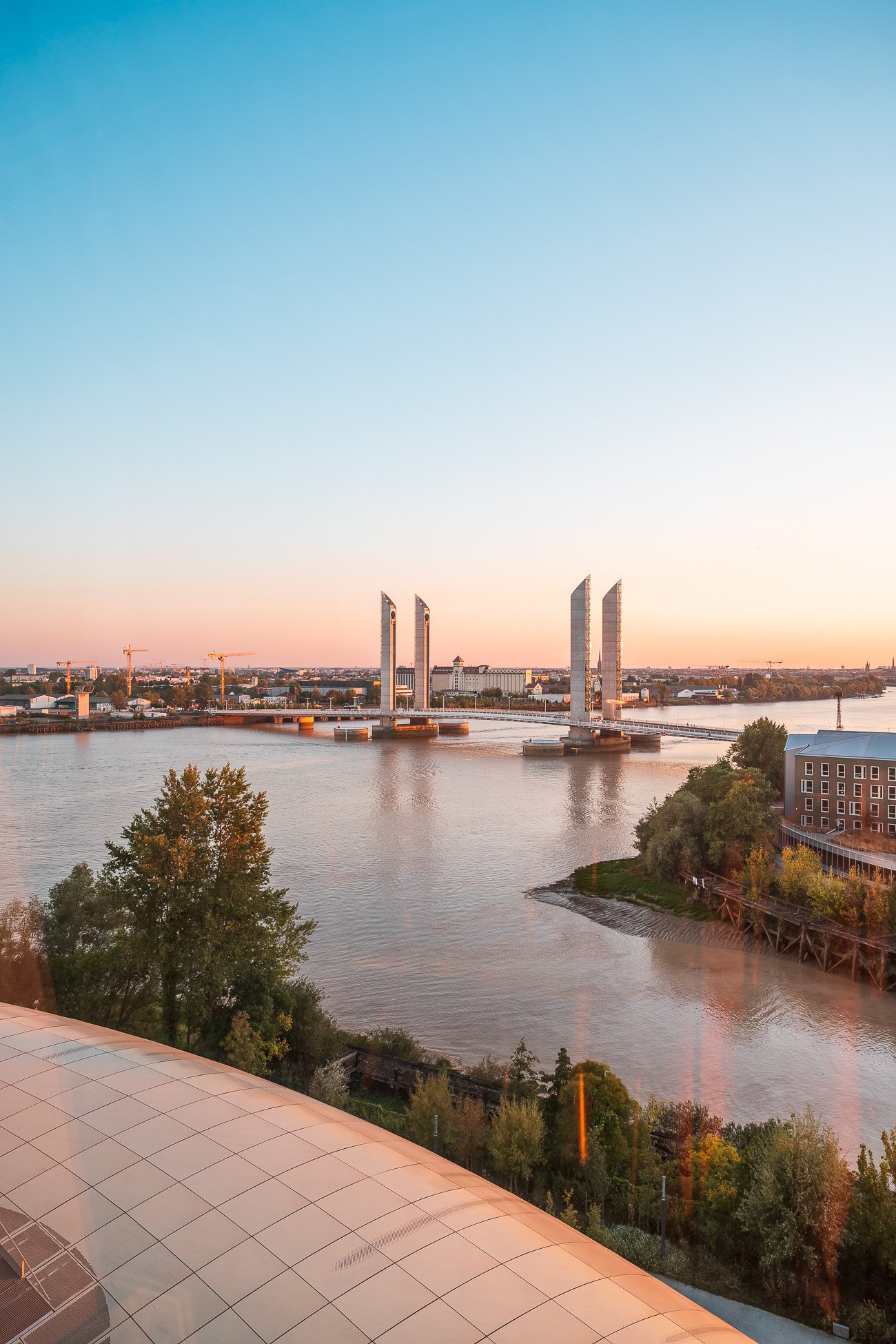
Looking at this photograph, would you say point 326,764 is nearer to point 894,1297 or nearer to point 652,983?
point 652,983

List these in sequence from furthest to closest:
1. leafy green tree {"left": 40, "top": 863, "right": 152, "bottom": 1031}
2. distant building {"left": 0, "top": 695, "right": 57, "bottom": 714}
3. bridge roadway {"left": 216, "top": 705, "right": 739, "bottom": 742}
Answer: distant building {"left": 0, "top": 695, "right": 57, "bottom": 714}
bridge roadway {"left": 216, "top": 705, "right": 739, "bottom": 742}
leafy green tree {"left": 40, "top": 863, "right": 152, "bottom": 1031}

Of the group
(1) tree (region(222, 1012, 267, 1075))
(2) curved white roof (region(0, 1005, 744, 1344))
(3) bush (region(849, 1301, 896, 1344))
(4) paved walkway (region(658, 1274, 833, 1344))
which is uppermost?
(2) curved white roof (region(0, 1005, 744, 1344))

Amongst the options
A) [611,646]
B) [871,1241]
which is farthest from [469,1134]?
[611,646]

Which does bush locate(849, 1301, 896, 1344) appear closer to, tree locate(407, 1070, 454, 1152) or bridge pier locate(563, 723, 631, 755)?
tree locate(407, 1070, 454, 1152)

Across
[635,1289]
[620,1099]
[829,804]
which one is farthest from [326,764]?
[635,1289]

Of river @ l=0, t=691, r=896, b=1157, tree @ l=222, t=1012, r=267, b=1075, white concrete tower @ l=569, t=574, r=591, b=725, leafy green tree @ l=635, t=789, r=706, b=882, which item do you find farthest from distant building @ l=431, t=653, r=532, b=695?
tree @ l=222, t=1012, r=267, b=1075

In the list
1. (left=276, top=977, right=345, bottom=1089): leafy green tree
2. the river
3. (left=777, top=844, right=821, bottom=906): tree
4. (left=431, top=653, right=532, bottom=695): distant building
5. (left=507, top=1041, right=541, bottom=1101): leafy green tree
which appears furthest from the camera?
(left=431, top=653, right=532, bottom=695): distant building
